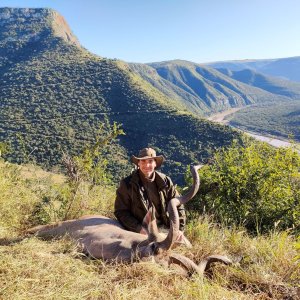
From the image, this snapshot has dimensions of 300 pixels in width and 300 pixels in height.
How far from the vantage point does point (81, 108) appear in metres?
65.6

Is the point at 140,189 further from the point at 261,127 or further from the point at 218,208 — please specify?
the point at 261,127

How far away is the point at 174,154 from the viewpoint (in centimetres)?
4681

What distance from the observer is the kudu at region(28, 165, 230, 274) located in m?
3.46

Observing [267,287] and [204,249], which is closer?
[267,287]

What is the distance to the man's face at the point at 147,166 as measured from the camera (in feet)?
14.3

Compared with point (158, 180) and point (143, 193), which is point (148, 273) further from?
point (158, 180)

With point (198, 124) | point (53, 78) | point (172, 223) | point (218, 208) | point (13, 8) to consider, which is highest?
point (13, 8)

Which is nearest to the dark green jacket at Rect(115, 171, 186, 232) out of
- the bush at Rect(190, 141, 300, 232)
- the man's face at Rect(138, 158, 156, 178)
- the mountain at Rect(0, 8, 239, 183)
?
the man's face at Rect(138, 158, 156, 178)

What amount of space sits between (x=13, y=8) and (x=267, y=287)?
470 ft

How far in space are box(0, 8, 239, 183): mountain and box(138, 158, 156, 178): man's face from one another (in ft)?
91.7

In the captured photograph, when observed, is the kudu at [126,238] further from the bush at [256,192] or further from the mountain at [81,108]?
the mountain at [81,108]

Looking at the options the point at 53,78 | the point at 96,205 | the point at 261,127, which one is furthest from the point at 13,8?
the point at 96,205

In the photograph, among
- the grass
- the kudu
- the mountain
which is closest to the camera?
the grass

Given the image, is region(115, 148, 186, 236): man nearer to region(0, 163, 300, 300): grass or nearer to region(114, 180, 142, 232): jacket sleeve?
region(114, 180, 142, 232): jacket sleeve
